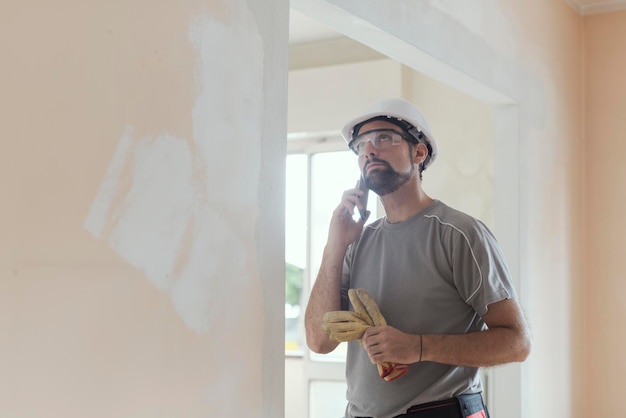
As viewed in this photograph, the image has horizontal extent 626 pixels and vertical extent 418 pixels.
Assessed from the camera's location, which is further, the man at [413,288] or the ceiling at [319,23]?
the ceiling at [319,23]

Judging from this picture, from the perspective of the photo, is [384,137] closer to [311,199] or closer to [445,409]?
[445,409]

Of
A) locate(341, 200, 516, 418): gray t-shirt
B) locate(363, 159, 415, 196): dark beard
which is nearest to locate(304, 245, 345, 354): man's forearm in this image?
locate(341, 200, 516, 418): gray t-shirt

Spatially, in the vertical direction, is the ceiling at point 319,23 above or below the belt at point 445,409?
above

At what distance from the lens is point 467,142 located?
427cm

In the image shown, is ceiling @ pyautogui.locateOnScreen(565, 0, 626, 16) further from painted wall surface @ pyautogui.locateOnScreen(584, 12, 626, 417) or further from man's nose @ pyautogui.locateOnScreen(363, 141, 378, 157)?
man's nose @ pyautogui.locateOnScreen(363, 141, 378, 157)

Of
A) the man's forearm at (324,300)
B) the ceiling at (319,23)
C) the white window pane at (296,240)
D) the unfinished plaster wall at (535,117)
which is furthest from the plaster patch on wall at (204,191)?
the white window pane at (296,240)

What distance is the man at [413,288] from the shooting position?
202cm

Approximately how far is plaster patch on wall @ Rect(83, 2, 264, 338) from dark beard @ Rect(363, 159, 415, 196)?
1.58 feet

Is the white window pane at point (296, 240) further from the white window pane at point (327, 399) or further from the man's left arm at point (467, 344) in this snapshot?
the man's left arm at point (467, 344)

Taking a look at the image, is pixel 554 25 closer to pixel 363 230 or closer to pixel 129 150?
pixel 363 230

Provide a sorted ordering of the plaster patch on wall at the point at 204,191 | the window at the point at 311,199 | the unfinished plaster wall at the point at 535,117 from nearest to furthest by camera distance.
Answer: the plaster patch on wall at the point at 204,191, the unfinished plaster wall at the point at 535,117, the window at the point at 311,199

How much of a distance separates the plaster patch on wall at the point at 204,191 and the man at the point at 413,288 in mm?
491

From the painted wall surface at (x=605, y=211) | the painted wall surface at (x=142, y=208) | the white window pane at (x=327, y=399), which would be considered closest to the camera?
the painted wall surface at (x=142, y=208)

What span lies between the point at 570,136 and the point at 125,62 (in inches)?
131
